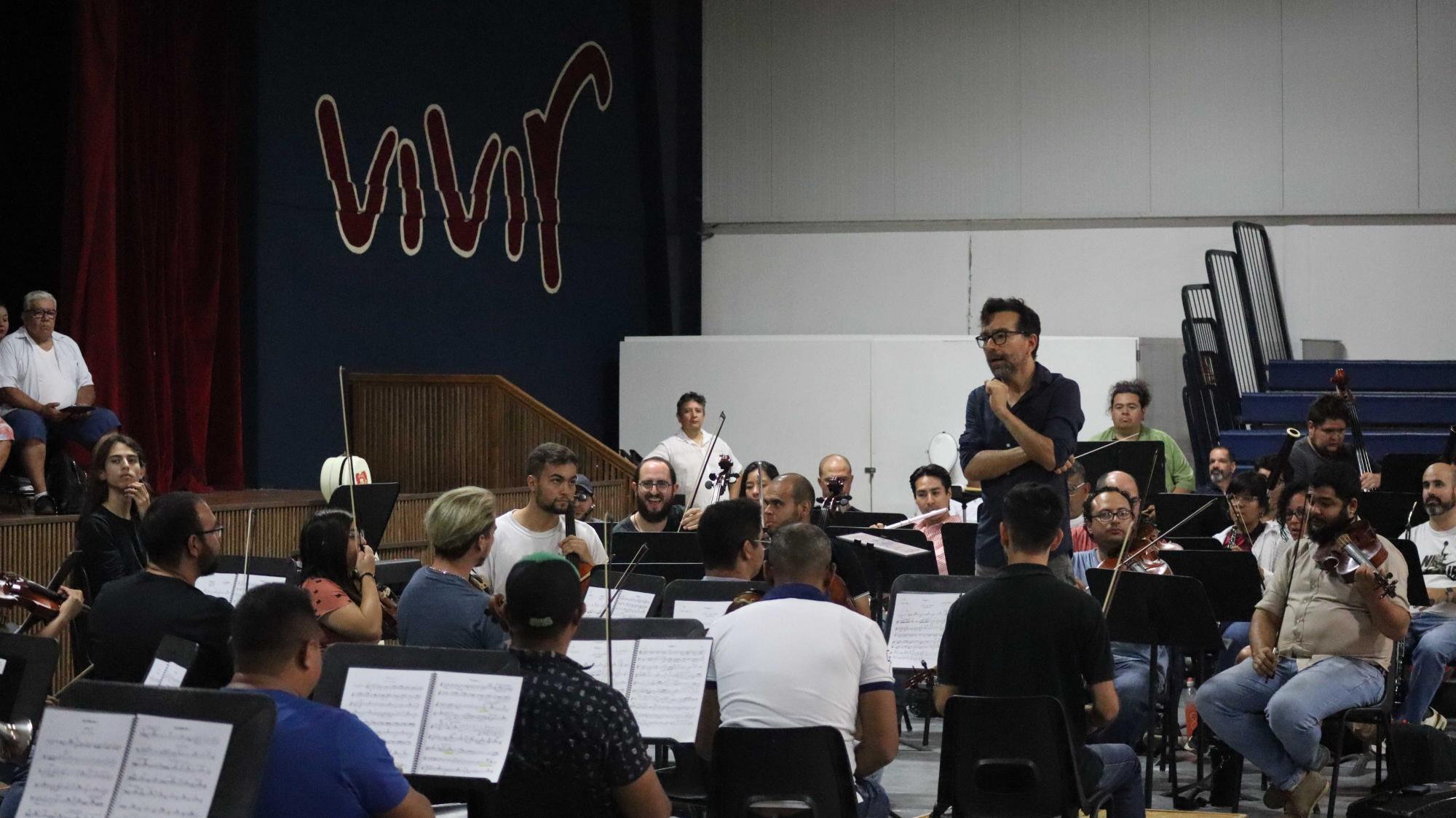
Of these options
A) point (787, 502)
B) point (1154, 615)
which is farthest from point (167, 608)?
point (1154, 615)

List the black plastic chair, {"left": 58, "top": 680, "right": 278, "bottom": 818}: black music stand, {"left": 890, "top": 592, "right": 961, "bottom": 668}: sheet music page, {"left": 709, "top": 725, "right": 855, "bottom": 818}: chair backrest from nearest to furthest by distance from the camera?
{"left": 58, "top": 680, "right": 278, "bottom": 818}: black music stand
{"left": 709, "top": 725, "right": 855, "bottom": 818}: chair backrest
the black plastic chair
{"left": 890, "top": 592, "right": 961, "bottom": 668}: sheet music page

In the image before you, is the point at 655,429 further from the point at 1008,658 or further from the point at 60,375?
the point at 1008,658

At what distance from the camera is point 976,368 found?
12852 millimetres

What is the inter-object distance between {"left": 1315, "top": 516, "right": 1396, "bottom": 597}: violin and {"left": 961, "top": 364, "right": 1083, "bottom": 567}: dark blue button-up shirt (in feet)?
2.99

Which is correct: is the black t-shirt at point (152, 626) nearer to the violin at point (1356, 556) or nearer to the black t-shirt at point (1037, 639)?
the black t-shirt at point (1037, 639)

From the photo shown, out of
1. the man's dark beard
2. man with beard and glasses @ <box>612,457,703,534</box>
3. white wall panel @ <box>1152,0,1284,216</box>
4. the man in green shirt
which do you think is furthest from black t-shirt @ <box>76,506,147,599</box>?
white wall panel @ <box>1152,0,1284,216</box>

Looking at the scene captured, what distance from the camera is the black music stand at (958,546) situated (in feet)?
22.8

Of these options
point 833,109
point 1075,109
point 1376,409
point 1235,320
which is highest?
point 833,109

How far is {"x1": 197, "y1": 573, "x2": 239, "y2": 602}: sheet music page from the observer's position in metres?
5.64

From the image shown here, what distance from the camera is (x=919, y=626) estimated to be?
16.7 feet

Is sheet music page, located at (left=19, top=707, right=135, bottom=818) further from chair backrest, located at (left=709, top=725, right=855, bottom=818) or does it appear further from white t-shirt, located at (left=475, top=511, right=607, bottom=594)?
white t-shirt, located at (left=475, top=511, right=607, bottom=594)

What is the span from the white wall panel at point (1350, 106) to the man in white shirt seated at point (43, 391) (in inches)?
357

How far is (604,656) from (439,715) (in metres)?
0.92

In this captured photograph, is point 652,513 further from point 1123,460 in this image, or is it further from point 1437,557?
point 1437,557
